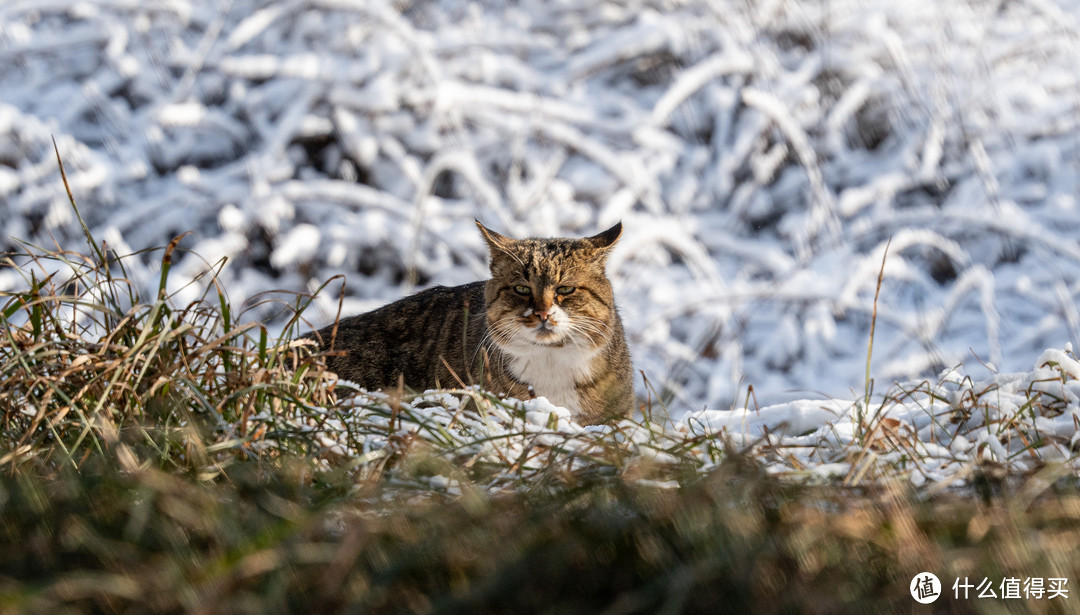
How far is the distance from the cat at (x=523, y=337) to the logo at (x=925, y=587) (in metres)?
1.60

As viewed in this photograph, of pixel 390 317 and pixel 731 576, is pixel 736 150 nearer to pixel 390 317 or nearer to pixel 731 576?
pixel 390 317

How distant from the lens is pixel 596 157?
5.36 m

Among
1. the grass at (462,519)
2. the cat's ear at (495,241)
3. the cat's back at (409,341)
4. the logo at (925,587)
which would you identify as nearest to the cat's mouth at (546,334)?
the cat's back at (409,341)

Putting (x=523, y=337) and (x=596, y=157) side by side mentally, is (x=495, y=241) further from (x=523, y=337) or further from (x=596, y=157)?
(x=596, y=157)

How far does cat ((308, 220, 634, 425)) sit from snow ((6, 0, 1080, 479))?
155 centimetres

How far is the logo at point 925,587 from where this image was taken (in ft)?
3.40

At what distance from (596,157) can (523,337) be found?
9.07ft

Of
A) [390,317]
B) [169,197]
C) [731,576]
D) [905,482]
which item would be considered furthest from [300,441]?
[169,197]

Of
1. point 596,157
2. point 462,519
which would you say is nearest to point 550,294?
point 462,519

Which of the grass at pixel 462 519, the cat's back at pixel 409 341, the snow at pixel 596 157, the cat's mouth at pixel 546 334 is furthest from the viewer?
the snow at pixel 596 157

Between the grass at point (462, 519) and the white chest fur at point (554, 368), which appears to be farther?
the white chest fur at point (554, 368)

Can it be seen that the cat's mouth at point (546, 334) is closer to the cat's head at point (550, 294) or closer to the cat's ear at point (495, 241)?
the cat's head at point (550, 294)

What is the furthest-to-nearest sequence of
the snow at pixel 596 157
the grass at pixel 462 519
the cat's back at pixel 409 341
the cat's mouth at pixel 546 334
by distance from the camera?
the snow at pixel 596 157, the cat's back at pixel 409 341, the cat's mouth at pixel 546 334, the grass at pixel 462 519

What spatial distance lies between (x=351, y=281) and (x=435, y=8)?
6.50 ft
